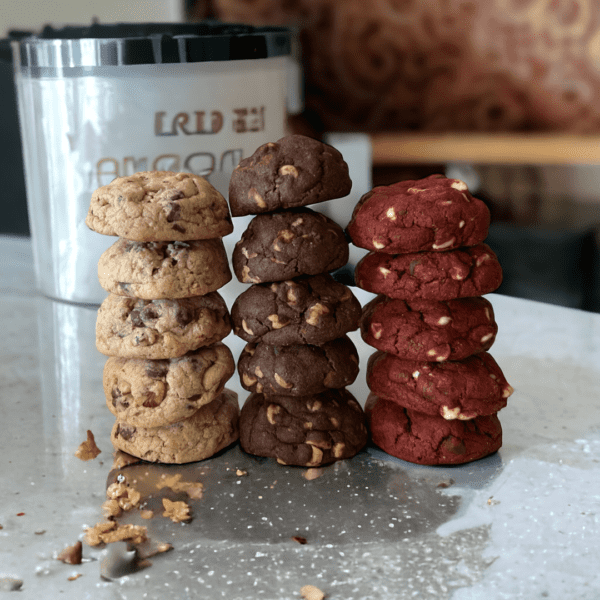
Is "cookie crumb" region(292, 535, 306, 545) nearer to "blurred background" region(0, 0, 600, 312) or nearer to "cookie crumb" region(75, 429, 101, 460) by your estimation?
"cookie crumb" region(75, 429, 101, 460)

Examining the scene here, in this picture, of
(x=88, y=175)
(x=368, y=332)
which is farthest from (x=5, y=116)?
(x=368, y=332)

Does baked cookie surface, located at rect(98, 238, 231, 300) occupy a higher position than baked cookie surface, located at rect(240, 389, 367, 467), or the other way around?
baked cookie surface, located at rect(98, 238, 231, 300)

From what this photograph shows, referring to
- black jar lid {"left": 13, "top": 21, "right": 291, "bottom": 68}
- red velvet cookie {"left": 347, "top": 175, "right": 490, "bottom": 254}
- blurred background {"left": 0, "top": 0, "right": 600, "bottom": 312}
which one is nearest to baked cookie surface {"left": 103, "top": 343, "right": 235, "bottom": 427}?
red velvet cookie {"left": 347, "top": 175, "right": 490, "bottom": 254}

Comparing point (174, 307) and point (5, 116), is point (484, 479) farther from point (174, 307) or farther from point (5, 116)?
point (5, 116)

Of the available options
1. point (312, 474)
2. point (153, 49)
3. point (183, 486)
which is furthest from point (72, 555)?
point (153, 49)

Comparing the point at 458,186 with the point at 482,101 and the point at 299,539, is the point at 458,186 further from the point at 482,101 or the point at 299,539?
the point at 482,101

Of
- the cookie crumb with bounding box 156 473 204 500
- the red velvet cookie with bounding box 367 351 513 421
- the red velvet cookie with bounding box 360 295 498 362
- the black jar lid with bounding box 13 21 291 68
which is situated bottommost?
the cookie crumb with bounding box 156 473 204 500
